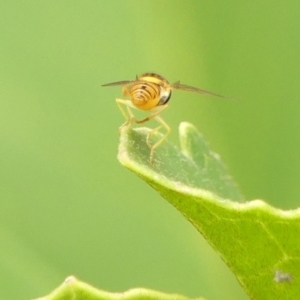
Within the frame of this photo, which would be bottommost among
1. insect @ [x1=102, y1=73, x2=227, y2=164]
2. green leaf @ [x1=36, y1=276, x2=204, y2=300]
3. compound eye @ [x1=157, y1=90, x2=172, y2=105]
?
green leaf @ [x1=36, y1=276, x2=204, y2=300]

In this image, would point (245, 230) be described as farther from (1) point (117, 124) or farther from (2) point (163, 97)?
(1) point (117, 124)

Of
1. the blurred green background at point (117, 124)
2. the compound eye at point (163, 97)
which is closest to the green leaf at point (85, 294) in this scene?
the compound eye at point (163, 97)

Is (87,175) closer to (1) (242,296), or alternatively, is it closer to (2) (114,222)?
(2) (114,222)

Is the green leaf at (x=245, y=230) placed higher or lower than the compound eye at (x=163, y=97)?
lower

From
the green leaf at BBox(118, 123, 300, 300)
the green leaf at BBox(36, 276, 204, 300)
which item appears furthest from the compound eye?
the green leaf at BBox(36, 276, 204, 300)

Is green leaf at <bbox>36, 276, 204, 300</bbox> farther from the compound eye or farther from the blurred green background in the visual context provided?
the blurred green background

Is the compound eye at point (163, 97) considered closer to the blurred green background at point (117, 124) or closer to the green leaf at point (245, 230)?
the green leaf at point (245, 230)
